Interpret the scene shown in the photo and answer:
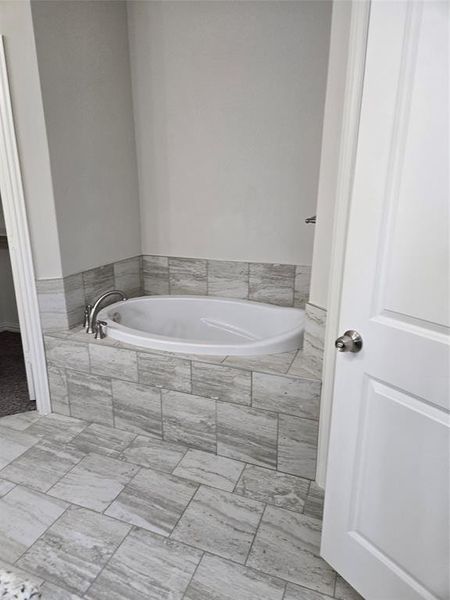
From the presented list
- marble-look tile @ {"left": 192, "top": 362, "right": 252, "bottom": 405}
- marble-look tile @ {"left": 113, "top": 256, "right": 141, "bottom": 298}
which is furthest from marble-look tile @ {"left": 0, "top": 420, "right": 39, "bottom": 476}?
marble-look tile @ {"left": 113, "top": 256, "right": 141, "bottom": 298}

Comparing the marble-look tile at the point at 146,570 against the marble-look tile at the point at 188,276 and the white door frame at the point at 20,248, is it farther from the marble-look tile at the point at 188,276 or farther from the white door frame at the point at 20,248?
the marble-look tile at the point at 188,276

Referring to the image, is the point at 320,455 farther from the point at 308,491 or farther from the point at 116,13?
the point at 116,13

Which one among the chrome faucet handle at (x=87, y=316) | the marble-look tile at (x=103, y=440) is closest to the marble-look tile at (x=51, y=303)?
the chrome faucet handle at (x=87, y=316)

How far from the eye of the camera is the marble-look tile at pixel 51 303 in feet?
7.55

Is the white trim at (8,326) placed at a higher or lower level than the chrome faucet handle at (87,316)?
lower

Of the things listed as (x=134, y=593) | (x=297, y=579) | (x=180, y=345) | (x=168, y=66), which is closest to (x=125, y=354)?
(x=180, y=345)

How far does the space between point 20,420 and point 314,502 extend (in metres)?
1.74

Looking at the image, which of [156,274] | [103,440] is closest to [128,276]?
[156,274]

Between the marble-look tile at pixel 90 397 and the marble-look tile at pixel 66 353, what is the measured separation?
61mm

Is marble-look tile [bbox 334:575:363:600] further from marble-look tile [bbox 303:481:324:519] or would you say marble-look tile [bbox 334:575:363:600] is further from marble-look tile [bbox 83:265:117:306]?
marble-look tile [bbox 83:265:117:306]

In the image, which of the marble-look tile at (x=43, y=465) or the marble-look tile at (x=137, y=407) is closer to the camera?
the marble-look tile at (x=43, y=465)

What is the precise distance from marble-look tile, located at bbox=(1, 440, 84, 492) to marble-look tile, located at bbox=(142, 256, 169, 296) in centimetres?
135

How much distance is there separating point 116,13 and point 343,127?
2046 mm

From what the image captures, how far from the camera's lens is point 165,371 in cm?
210
